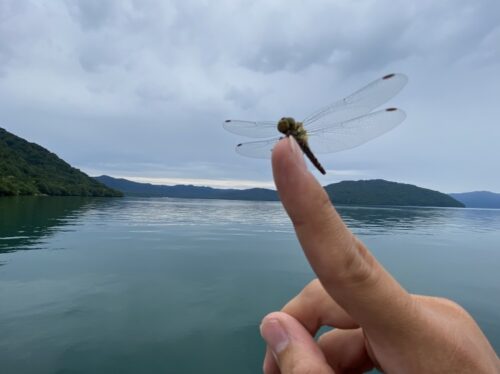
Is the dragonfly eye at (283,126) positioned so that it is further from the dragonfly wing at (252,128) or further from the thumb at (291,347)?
the thumb at (291,347)

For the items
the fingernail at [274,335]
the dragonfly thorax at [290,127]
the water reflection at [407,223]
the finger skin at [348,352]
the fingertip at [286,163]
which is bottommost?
the water reflection at [407,223]

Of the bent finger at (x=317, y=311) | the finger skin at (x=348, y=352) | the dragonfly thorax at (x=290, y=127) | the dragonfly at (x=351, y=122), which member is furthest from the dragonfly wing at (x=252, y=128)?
the finger skin at (x=348, y=352)

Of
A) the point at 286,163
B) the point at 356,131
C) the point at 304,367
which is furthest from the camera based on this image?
the point at 356,131

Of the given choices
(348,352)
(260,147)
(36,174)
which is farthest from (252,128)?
(36,174)

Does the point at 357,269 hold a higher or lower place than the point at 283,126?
lower

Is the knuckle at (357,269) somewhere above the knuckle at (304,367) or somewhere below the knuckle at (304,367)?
above

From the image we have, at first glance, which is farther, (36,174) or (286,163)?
(36,174)

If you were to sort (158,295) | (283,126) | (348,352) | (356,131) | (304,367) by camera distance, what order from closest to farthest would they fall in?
(304,367)
(348,352)
(283,126)
(356,131)
(158,295)

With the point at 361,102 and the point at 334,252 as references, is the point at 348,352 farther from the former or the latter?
the point at 361,102
